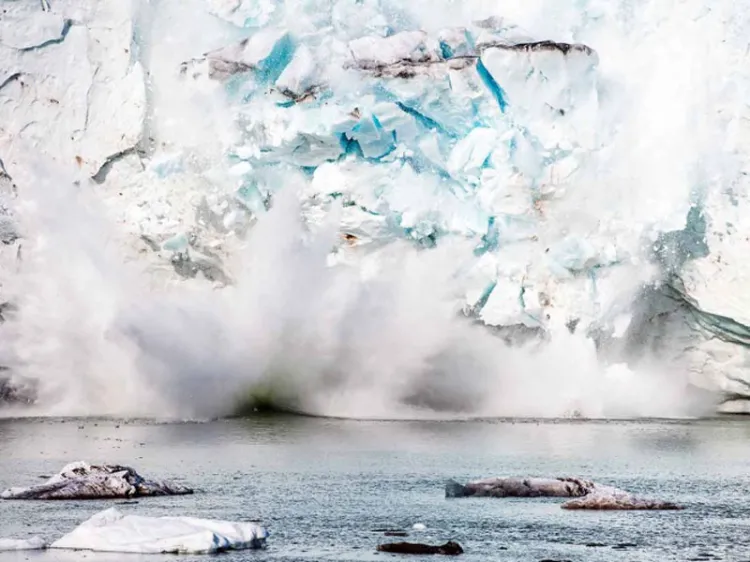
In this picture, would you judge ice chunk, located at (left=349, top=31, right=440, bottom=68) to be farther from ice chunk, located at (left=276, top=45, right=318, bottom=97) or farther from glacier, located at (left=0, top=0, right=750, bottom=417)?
ice chunk, located at (left=276, top=45, right=318, bottom=97)

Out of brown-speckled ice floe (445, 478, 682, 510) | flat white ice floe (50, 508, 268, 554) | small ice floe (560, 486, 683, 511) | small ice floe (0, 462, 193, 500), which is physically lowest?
flat white ice floe (50, 508, 268, 554)

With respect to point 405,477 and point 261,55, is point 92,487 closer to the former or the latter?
point 405,477

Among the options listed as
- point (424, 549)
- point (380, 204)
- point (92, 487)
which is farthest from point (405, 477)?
point (380, 204)

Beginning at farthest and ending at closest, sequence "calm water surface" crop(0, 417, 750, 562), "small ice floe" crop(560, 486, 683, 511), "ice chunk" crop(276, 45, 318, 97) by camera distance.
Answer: "ice chunk" crop(276, 45, 318, 97) → "small ice floe" crop(560, 486, 683, 511) → "calm water surface" crop(0, 417, 750, 562)

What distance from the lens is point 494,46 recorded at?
58.5 ft

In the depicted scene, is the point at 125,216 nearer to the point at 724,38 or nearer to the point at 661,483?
the point at 724,38

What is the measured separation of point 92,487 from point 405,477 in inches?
114

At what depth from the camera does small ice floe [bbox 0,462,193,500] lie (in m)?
10.7

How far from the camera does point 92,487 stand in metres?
10.8

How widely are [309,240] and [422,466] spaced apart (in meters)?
6.23

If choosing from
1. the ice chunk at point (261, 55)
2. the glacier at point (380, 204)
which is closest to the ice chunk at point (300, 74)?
the glacier at point (380, 204)

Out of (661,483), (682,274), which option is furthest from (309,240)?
(661,483)

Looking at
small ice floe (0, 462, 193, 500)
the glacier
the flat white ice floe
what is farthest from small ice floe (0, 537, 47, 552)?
the glacier

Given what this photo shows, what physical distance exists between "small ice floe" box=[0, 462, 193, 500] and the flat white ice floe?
2048mm
